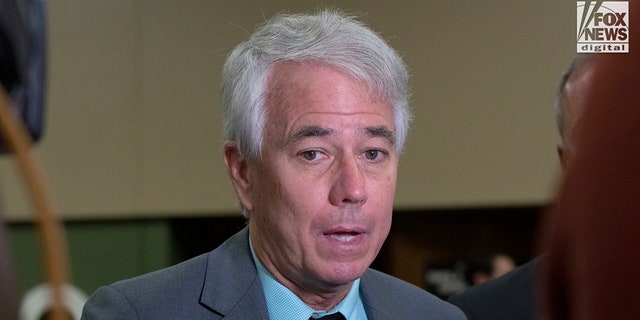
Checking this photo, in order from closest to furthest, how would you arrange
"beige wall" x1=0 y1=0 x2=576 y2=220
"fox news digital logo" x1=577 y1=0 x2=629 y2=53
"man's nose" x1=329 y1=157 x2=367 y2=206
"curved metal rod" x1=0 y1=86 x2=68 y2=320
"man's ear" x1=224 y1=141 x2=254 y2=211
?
"curved metal rod" x1=0 y1=86 x2=68 y2=320, "man's nose" x1=329 y1=157 x2=367 y2=206, "man's ear" x1=224 y1=141 x2=254 y2=211, "fox news digital logo" x1=577 y1=0 x2=629 y2=53, "beige wall" x1=0 y1=0 x2=576 y2=220

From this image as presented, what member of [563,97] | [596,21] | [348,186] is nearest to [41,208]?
[348,186]

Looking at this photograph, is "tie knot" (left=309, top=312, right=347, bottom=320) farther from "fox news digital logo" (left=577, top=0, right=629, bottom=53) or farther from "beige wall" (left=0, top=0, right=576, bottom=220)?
"beige wall" (left=0, top=0, right=576, bottom=220)

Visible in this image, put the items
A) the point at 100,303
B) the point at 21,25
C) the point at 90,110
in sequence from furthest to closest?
the point at 90,110 < the point at 100,303 < the point at 21,25

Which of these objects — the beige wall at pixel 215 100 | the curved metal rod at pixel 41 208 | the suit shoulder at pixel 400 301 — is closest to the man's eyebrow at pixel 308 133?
the suit shoulder at pixel 400 301

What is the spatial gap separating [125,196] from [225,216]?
44 centimetres

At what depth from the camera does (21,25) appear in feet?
2.81

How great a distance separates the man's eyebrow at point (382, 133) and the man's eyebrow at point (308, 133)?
0.07 metres

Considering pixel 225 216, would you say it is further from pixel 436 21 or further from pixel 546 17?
pixel 546 17

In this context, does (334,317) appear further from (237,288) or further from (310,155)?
(310,155)

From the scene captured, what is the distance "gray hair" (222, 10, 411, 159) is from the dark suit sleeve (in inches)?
13.7

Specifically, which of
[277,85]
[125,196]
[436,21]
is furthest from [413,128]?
[277,85]

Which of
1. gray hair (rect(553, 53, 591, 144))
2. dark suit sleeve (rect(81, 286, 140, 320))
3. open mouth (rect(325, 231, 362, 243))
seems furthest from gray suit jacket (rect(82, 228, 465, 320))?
gray hair (rect(553, 53, 591, 144))

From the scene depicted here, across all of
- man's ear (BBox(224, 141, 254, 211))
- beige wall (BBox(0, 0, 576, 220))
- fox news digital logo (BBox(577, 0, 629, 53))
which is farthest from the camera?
beige wall (BBox(0, 0, 576, 220))

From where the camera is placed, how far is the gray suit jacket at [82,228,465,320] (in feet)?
6.41
